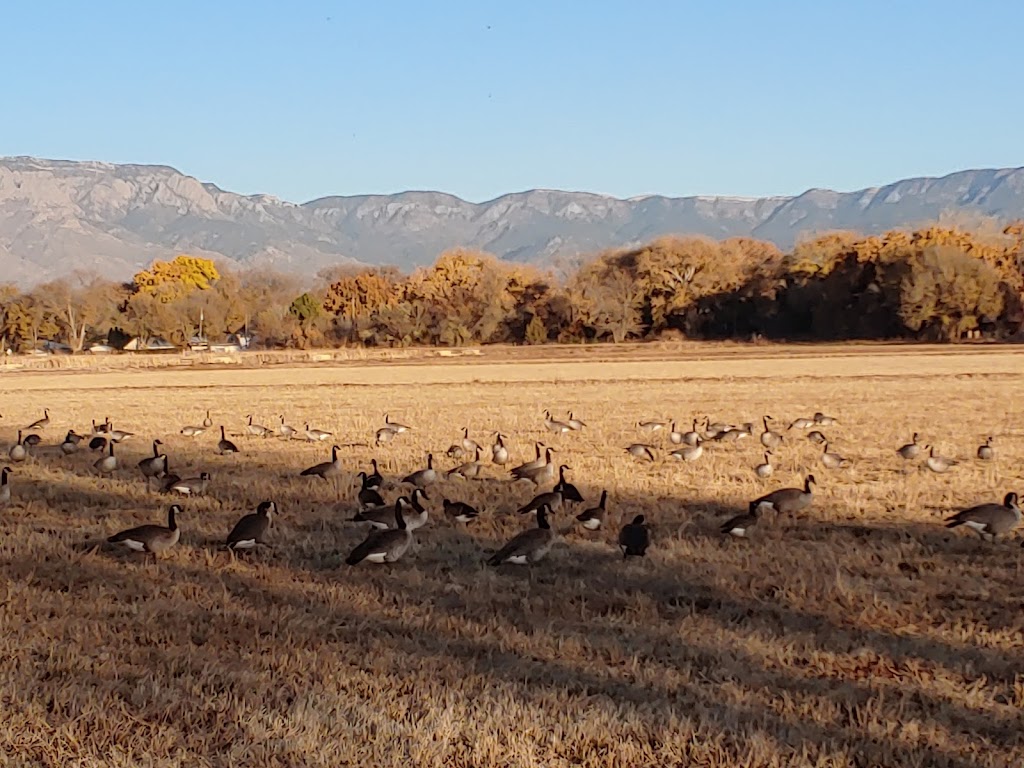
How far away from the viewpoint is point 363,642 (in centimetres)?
824

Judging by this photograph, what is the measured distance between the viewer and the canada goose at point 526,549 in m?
10.7

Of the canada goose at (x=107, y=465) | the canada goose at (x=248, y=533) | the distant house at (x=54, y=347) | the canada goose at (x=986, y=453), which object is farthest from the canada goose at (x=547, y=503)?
the distant house at (x=54, y=347)

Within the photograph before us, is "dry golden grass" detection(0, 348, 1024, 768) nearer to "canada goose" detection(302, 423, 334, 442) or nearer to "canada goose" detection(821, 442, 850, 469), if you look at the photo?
"canada goose" detection(821, 442, 850, 469)

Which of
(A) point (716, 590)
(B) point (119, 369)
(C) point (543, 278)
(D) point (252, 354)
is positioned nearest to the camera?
(A) point (716, 590)

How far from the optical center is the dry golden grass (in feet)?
20.6

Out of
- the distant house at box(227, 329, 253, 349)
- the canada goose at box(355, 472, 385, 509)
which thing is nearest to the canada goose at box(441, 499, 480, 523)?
the canada goose at box(355, 472, 385, 509)

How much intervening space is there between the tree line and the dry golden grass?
7545 centimetres

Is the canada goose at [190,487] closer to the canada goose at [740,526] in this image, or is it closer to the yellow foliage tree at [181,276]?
the canada goose at [740,526]

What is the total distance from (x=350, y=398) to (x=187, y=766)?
32.7 metres

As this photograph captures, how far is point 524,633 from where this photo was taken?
27.7 feet

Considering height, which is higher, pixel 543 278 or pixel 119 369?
pixel 543 278

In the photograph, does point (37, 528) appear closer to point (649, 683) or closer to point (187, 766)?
point (187, 766)

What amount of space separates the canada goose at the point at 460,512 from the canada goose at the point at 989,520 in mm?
5809

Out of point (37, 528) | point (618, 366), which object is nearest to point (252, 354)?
point (618, 366)
